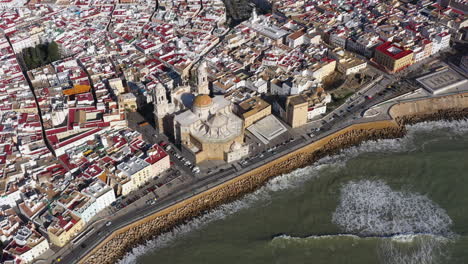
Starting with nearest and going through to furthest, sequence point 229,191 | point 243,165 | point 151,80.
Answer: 1. point 229,191
2. point 243,165
3. point 151,80

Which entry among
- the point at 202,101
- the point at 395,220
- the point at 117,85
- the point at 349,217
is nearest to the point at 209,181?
the point at 202,101

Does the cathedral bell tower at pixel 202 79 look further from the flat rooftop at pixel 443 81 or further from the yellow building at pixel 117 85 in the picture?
the flat rooftop at pixel 443 81

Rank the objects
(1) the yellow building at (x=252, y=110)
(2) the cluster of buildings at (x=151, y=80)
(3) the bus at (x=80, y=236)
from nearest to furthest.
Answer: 1. (3) the bus at (x=80, y=236)
2. (2) the cluster of buildings at (x=151, y=80)
3. (1) the yellow building at (x=252, y=110)

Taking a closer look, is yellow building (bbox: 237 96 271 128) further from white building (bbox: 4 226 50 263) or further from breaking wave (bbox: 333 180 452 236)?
white building (bbox: 4 226 50 263)

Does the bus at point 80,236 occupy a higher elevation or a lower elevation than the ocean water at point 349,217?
higher

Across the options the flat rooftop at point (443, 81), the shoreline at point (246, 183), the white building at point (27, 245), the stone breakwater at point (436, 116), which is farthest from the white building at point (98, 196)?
the flat rooftop at point (443, 81)

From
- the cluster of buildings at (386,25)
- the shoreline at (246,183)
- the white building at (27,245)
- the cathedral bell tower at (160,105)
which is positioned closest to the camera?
the white building at (27,245)

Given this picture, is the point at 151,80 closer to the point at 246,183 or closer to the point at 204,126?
the point at 204,126
